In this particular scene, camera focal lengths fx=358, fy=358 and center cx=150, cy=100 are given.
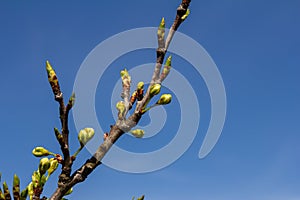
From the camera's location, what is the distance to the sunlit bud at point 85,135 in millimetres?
3555

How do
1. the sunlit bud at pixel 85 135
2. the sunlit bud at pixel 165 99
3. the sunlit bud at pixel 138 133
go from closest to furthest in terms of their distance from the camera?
the sunlit bud at pixel 85 135
the sunlit bud at pixel 165 99
the sunlit bud at pixel 138 133

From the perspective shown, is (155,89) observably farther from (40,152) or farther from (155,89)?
(40,152)

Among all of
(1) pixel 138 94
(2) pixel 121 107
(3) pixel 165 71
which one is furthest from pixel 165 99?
(2) pixel 121 107

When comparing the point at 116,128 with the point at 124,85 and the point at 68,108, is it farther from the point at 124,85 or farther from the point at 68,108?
the point at 124,85

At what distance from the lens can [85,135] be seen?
3568 mm

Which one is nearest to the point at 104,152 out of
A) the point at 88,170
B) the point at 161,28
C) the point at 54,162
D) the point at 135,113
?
the point at 88,170

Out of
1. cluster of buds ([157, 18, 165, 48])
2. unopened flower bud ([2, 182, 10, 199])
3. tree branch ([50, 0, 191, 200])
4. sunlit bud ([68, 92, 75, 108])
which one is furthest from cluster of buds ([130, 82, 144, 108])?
unopened flower bud ([2, 182, 10, 199])

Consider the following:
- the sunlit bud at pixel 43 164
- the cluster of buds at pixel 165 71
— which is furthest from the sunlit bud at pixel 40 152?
the cluster of buds at pixel 165 71

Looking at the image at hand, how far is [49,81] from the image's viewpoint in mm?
3389

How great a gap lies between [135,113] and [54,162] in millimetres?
1105

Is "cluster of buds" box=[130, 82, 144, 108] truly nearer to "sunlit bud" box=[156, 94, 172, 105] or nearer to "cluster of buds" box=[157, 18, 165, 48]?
"sunlit bud" box=[156, 94, 172, 105]

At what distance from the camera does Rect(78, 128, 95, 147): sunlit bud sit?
3.55 meters

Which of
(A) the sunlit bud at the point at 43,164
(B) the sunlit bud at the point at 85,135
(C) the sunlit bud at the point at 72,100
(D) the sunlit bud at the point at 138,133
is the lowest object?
(A) the sunlit bud at the point at 43,164

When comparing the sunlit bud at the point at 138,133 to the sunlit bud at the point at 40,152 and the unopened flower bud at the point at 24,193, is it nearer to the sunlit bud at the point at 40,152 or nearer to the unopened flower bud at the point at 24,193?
the sunlit bud at the point at 40,152
